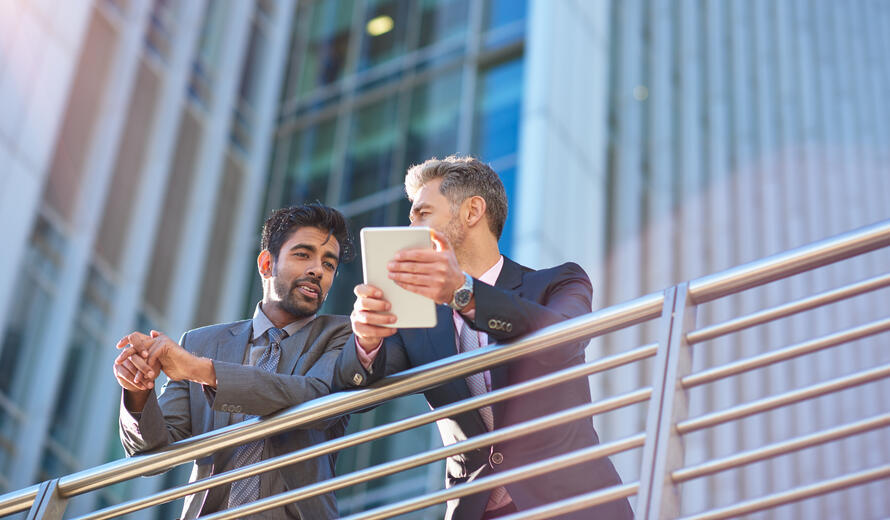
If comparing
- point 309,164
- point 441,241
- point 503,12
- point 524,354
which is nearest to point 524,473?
point 524,354

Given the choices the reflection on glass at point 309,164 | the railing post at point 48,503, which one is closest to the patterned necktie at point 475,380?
the railing post at point 48,503

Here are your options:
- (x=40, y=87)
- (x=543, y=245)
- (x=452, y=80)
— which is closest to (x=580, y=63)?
(x=452, y=80)

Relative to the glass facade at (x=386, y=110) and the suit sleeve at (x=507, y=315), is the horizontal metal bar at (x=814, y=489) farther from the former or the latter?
the glass facade at (x=386, y=110)

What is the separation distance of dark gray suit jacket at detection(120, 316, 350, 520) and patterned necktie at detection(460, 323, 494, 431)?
0.50m

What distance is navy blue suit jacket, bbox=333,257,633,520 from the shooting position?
3441mm

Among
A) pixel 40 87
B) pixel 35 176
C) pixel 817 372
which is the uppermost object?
pixel 40 87

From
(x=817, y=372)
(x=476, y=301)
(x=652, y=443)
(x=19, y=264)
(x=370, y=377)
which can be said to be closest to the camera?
(x=652, y=443)

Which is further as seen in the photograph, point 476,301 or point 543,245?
point 543,245

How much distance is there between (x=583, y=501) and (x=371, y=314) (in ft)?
2.69

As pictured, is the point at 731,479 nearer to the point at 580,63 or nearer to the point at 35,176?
the point at 580,63

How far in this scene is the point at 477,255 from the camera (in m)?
4.34

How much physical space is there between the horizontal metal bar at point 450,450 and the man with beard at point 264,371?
0.36 m

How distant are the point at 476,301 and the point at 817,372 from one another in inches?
532

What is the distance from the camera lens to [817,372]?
52.1 feet
